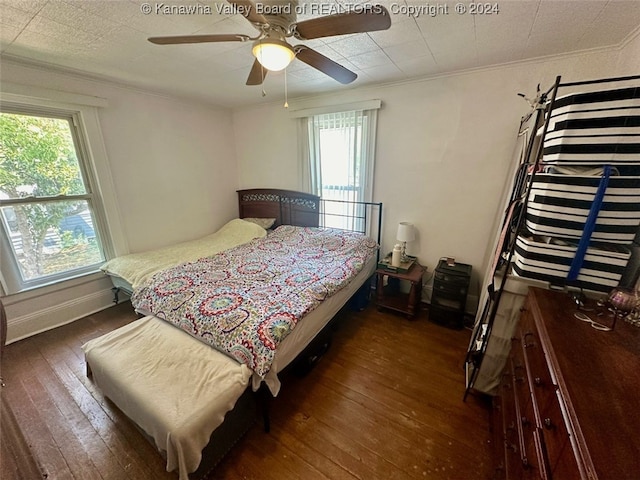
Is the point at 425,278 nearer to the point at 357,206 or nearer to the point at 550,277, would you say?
the point at 357,206

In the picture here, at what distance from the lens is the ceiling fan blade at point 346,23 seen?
1005 millimetres

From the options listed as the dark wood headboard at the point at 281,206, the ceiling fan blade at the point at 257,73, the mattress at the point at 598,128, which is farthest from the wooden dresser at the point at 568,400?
the dark wood headboard at the point at 281,206

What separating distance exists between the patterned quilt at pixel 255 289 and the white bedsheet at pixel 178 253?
0.32 meters

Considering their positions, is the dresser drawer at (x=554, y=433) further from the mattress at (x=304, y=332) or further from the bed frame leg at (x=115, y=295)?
the bed frame leg at (x=115, y=295)

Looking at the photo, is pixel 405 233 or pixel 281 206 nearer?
pixel 405 233

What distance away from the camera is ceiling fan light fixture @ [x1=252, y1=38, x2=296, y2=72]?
1.18 meters

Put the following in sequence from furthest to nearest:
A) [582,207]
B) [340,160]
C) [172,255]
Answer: [340,160] < [172,255] < [582,207]

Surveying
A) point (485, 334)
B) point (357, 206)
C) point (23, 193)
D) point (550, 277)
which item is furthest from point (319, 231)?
point (23, 193)

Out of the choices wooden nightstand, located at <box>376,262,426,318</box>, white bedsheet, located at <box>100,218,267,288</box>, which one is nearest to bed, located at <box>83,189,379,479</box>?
white bedsheet, located at <box>100,218,267,288</box>

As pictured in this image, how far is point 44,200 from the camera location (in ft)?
7.77

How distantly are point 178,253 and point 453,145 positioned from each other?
3.20 metres

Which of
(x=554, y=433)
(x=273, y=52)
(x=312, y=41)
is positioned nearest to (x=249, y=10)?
(x=273, y=52)

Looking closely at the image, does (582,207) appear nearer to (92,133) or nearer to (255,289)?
(255,289)

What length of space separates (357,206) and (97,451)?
115 inches
